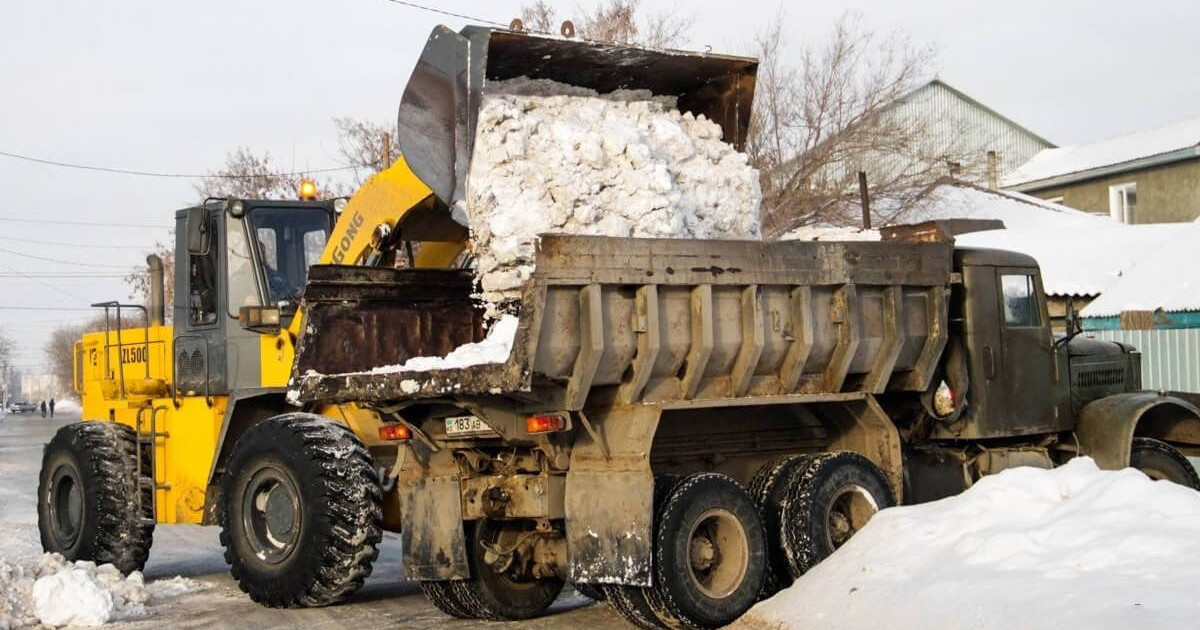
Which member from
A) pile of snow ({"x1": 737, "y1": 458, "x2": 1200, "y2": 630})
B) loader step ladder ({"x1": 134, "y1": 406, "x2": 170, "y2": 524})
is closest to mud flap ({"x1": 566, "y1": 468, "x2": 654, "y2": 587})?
pile of snow ({"x1": 737, "y1": 458, "x2": 1200, "y2": 630})

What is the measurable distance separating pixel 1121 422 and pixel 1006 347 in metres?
1.23

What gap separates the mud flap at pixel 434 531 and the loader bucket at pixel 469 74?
1946 millimetres

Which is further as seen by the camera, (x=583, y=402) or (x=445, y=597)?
(x=445, y=597)

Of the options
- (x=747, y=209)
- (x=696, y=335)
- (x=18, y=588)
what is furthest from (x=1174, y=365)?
(x=18, y=588)

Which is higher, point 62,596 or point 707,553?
point 707,553

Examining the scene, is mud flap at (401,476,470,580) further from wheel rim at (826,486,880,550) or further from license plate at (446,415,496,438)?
wheel rim at (826,486,880,550)

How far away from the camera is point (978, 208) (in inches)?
1284

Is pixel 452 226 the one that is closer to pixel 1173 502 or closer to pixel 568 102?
pixel 568 102

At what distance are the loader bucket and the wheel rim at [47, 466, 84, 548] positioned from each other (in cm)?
537

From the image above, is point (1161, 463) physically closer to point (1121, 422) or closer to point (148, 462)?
point (1121, 422)

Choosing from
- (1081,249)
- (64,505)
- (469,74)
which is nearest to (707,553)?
(469,74)

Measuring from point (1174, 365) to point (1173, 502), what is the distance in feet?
40.2

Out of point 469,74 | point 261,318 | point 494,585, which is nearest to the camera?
point 469,74

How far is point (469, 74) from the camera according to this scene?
9000 mm
